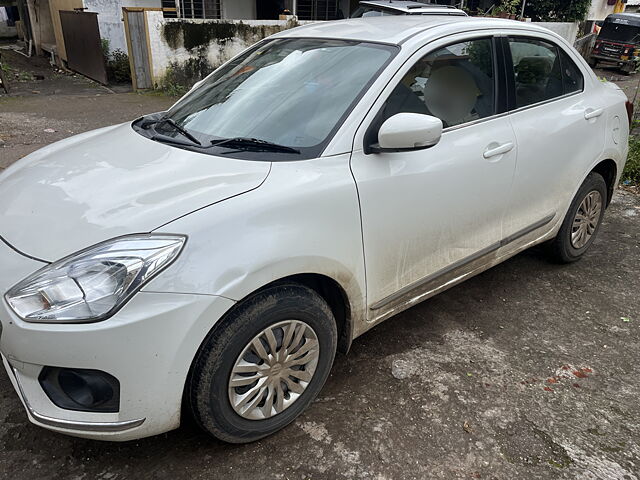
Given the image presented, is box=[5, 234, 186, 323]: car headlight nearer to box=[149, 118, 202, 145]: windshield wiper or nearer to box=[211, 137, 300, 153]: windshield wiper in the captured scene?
box=[211, 137, 300, 153]: windshield wiper

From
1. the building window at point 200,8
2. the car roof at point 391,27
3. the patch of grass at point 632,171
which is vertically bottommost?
the patch of grass at point 632,171

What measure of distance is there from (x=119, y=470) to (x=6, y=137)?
631 cm

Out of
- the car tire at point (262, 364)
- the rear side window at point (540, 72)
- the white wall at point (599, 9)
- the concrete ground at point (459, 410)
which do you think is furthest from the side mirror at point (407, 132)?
the white wall at point (599, 9)

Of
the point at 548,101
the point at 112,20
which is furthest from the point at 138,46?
the point at 548,101

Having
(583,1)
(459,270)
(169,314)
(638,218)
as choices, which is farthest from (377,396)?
(583,1)

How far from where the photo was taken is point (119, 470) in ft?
7.11

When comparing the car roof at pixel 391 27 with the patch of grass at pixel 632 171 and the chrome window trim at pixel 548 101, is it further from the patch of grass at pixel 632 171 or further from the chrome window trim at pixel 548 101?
the patch of grass at pixel 632 171

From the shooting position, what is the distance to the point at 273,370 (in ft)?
7.26

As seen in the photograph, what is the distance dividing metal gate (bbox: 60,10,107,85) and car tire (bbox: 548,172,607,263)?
1046 centimetres

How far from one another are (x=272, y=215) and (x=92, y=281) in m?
0.69

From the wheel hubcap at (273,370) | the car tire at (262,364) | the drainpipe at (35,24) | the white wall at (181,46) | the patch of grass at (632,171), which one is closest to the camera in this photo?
the car tire at (262,364)

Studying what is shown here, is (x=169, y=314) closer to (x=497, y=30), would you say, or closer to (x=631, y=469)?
(x=631, y=469)

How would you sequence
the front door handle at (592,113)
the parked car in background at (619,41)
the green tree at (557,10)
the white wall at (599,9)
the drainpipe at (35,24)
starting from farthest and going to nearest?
the white wall at (599,9), the green tree at (557,10), the parked car in background at (619,41), the drainpipe at (35,24), the front door handle at (592,113)

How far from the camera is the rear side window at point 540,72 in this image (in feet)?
10.5
